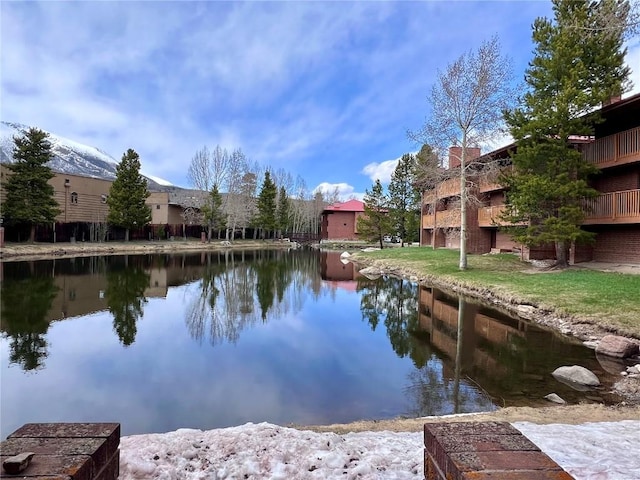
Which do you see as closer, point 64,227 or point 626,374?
point 626,374

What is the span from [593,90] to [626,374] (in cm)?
1270

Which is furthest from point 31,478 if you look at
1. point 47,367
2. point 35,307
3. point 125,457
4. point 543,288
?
point 543,288

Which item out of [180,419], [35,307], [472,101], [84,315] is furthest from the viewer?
[472,101]

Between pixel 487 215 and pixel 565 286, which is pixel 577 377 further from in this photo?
pixel 487 215

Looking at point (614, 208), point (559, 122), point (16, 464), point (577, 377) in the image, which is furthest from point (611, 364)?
point (559, 122)

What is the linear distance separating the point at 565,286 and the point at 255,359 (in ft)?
32.8

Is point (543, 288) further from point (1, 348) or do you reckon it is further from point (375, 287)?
point (1, 348)

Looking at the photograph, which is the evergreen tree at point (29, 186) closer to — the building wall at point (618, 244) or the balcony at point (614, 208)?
the balcony at point (614, 208)

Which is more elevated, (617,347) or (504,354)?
(617,347)

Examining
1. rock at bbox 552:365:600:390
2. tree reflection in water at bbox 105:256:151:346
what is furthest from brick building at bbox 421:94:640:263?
tree reflection in water at bbox 105:256:151:346

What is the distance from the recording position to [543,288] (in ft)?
43.0

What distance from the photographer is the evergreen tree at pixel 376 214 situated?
135 feet

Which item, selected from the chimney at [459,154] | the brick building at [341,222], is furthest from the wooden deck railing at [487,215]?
the brick building at [341,222]

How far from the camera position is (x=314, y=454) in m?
3.49
